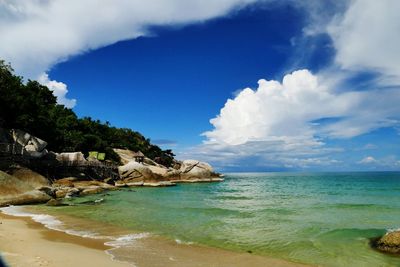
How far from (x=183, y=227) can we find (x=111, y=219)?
4.17 m

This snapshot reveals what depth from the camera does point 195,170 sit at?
66.9 metres

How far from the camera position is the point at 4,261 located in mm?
7535

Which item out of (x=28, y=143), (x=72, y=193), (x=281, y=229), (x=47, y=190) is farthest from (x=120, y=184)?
(x=281, y=229)

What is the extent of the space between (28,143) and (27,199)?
15756 millimetres

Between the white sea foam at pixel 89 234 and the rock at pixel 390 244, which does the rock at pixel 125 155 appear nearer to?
the white sea foam at pixel 89 234

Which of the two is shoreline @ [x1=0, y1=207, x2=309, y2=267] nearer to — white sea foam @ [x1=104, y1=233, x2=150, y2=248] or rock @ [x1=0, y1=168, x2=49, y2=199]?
white sea foam @ [x1=104, y1=233, x2=150, y2=248]

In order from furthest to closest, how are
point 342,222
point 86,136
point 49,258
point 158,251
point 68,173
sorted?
point 86,136 → point 68,173 → point 342,222 → point 158,251 → point 49,258

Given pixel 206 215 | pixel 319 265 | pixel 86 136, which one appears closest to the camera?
pixel 319 265

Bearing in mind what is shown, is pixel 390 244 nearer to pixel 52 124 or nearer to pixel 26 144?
pixel 26 144

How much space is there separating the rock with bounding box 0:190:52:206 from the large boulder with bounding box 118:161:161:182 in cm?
2856

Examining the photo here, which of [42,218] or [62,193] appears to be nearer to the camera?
Result: [42,218]

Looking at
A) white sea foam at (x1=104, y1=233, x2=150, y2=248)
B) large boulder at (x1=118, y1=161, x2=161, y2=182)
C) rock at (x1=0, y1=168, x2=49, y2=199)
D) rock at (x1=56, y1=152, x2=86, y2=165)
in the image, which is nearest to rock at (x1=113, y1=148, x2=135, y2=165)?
large boulder at (x1=118, y1=161, x2=161, y2=182)

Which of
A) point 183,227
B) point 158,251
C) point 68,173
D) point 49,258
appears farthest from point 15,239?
point 68,173

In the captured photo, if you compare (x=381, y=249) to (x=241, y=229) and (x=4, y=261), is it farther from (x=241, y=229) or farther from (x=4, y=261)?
(x=4, y=261)
